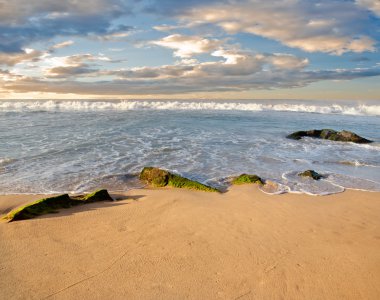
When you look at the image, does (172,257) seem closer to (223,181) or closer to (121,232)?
(121,232)

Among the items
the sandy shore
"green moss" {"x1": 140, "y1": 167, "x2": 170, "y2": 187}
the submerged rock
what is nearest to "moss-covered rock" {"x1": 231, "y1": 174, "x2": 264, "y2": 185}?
the sandy shore

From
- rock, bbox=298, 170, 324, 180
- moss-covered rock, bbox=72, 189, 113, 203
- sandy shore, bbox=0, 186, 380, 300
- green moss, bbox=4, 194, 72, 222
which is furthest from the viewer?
rock, bbox=298, 170, 324, 180

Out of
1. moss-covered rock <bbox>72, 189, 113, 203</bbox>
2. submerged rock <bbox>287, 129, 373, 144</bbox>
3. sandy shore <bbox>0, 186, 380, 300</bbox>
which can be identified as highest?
submerged rock <bbox>287, 129, 373, 144</bbox>

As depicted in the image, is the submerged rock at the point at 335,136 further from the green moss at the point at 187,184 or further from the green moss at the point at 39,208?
the green moss at the point at 39,208

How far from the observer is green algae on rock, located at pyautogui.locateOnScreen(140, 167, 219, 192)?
27.7ft

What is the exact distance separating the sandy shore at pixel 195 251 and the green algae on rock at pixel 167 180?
0.97 m

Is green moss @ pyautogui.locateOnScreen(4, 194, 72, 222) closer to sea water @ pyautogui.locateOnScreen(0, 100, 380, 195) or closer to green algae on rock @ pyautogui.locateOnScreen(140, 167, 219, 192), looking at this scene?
sea water @ pyautogui.locateOnScreen(0, 100, 380, 195)

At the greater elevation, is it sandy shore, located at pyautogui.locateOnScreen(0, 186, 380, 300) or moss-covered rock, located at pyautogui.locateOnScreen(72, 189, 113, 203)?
moss-covered rock, located at pyautogui.locateOnScreen(72, 189, 113, 203)

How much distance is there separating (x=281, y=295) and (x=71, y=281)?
2.74m

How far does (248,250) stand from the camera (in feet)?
16.9

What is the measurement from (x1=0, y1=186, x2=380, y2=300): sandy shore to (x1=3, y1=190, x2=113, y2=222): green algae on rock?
186mm

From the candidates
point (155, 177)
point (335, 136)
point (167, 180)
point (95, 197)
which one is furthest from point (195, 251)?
point (335, 136)

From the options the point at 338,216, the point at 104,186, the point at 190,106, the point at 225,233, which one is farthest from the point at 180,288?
the point at 190,106

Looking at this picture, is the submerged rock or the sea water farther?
the submerged rock
